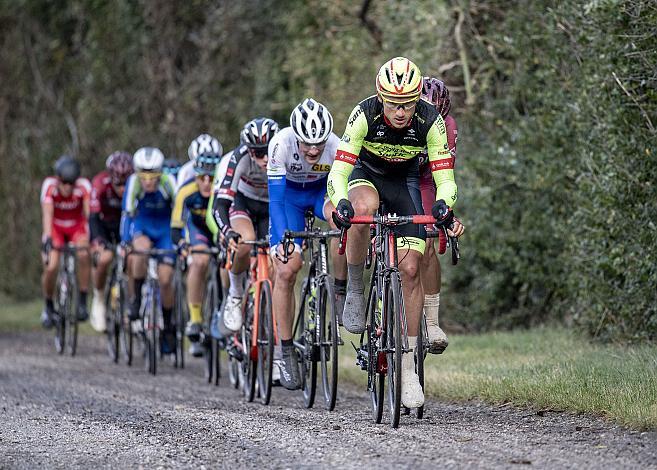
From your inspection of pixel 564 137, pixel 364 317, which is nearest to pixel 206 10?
pixel 564 137

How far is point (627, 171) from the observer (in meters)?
11.3

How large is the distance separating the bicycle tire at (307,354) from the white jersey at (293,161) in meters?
0.86

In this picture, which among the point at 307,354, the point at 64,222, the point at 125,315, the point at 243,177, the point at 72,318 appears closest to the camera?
the point at 307,354

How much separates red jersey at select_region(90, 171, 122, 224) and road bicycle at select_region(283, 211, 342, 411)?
6.64 meters

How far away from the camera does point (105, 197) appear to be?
16.9 m

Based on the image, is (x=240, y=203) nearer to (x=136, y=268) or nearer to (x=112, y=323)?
(x=136, y=268)

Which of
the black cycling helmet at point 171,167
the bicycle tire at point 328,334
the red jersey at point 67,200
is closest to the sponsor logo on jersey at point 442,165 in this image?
the bicycle tire at point 328,334

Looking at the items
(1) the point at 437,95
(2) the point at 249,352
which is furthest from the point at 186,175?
(1) the point at 437,95

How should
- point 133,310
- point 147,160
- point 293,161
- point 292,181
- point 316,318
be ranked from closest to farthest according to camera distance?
point 316,318, point 293,161, point 292,181, point 147,160, point 133,310

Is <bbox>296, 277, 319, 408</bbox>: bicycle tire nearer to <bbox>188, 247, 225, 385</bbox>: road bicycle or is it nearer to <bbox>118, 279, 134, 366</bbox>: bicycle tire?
<bbox>188, 247, 225, 385</bbox>: road bicycle

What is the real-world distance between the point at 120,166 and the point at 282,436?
8.73 metres

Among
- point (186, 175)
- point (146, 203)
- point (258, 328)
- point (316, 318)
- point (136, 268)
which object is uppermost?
point (186, 175)

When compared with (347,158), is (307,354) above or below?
below

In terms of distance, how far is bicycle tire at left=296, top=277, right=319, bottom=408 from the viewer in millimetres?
10234
